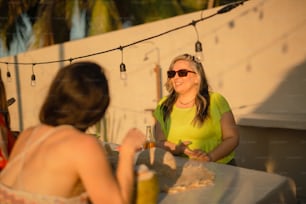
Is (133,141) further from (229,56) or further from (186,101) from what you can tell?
(229,56)

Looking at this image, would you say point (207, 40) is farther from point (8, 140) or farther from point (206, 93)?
point (8, 140)

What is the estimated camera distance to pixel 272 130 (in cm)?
258

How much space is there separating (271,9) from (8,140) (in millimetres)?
2199

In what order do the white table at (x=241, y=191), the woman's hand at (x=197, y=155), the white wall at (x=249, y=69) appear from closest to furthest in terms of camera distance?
the white table at (x=241, y=191) < the woman's hand at (x=197, y=155) < the white wall at (x=249, y=69)

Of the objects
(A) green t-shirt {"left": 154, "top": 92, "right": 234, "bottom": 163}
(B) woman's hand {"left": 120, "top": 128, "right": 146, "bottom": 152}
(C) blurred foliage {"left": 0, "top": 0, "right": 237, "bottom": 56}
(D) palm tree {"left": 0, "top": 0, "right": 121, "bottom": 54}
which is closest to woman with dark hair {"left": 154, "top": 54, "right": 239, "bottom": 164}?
(A) green t-shirt {"left": 154, "top": 92, "right": 234, "bottom": 163}

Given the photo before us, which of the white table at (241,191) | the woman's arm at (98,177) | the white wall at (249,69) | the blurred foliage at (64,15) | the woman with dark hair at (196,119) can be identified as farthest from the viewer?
the blurred foliage at (64,15)

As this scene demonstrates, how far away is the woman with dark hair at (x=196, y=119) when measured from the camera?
139 cm

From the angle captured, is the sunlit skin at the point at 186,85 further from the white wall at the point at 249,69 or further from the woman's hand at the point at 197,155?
the white wall at the point at 249,69

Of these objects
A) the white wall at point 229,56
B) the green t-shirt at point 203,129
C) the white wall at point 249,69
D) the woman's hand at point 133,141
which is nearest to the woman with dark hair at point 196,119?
the green t-shirt at point 203,129

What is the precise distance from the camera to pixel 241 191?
0.87m

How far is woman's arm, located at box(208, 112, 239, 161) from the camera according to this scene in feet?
4.41

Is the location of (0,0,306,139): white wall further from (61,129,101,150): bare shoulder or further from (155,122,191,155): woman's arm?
(61,129,101,150): bare shoulder

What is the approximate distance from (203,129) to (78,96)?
79 centimetres

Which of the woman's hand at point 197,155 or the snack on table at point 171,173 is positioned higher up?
the snack on table at point 171,173
